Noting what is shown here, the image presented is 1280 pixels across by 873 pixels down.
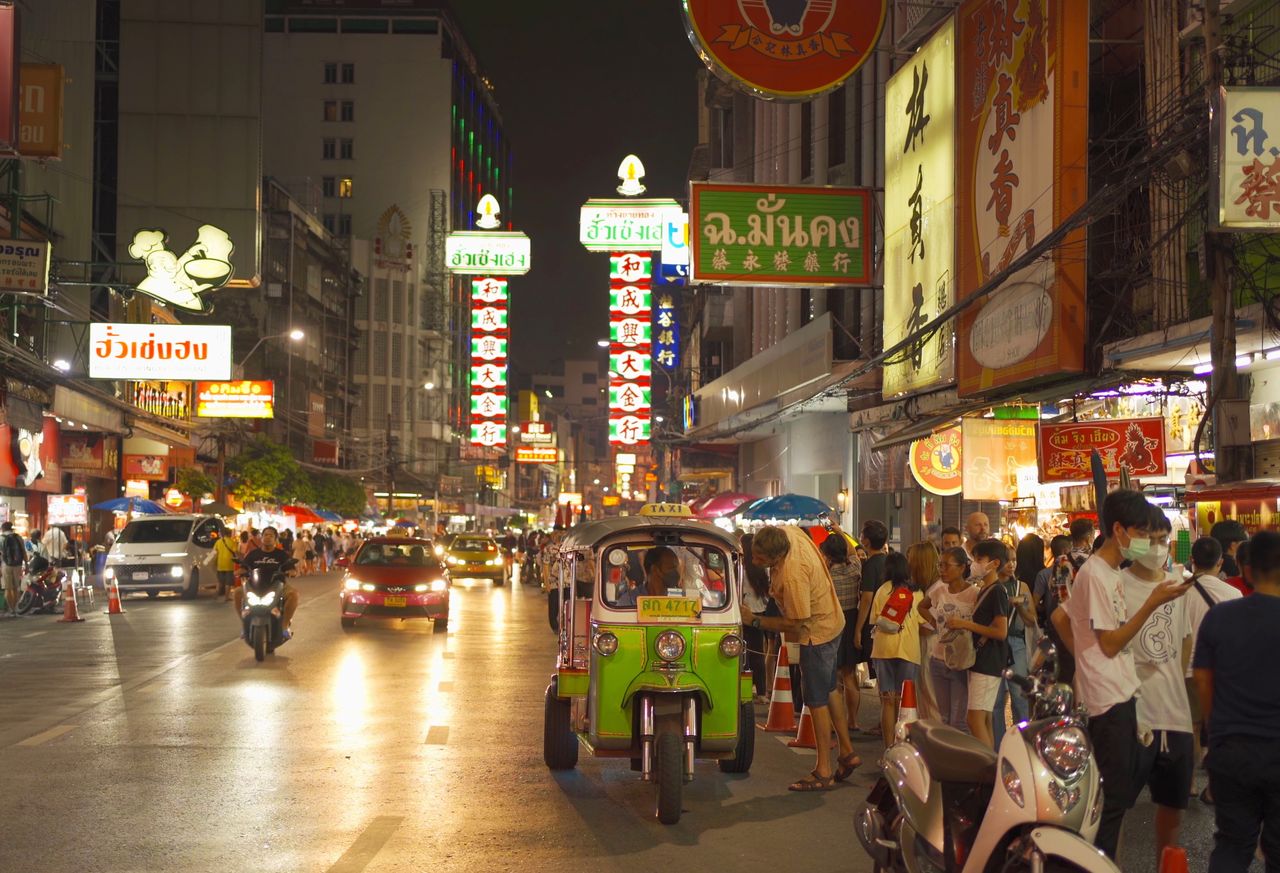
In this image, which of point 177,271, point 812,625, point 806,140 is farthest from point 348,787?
point 177,271

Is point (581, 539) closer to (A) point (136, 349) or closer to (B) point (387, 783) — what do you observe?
(B) point (387, 783)

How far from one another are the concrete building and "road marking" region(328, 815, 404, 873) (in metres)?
102

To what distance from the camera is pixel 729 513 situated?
3119cm

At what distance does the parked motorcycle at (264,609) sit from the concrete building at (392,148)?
90592 mm

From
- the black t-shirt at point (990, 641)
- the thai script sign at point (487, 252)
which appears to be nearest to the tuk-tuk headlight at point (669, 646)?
the black t-shirt at point (990, 641)

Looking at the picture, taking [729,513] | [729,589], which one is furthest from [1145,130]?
[729,513]

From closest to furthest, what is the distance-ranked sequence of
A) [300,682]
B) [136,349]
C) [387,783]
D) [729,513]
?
[387,783] → [300,682] → [729,513] → [136,349]

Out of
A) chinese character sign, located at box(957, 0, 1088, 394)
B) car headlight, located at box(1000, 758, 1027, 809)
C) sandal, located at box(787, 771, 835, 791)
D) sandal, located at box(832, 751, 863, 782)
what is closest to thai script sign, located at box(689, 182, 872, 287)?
chinese character sign, located at box(957, 0, 1088, 394)

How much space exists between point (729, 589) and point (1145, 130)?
780 cm

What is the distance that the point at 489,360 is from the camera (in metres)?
61.4

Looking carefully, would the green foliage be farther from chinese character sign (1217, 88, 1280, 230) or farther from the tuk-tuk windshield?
chinese character sign (1217, 88, 1280, 230)

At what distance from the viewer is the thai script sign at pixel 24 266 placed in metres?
27.8

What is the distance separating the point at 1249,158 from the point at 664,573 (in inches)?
227

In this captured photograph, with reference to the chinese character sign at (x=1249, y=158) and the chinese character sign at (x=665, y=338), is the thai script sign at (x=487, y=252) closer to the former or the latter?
the chinese character sign at (x=665, y=338)
